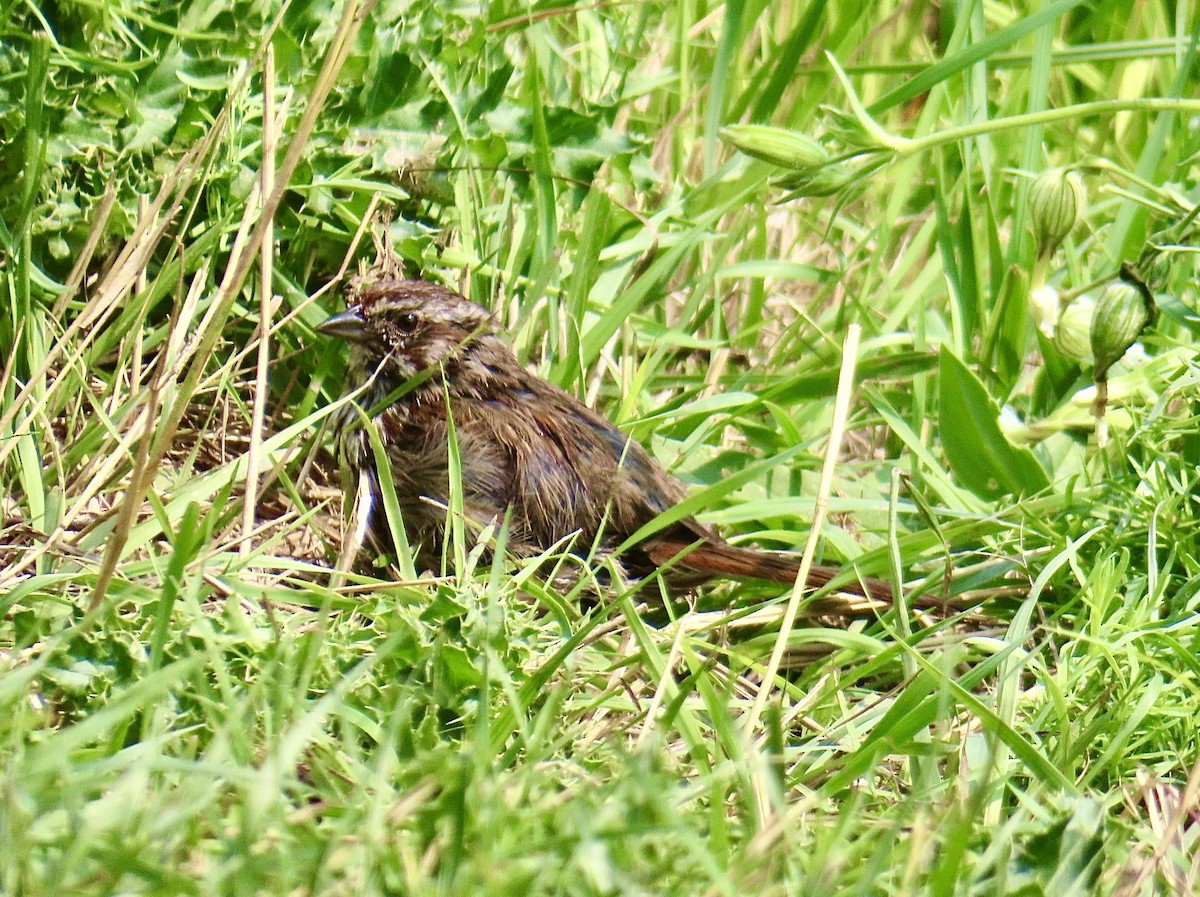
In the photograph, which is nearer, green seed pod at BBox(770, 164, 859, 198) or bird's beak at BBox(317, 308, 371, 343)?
green seed pod at BBox(770, 164, 859, 198)

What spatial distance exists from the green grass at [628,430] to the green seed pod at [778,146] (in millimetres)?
41

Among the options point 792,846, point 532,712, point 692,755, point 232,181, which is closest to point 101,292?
point 232,181

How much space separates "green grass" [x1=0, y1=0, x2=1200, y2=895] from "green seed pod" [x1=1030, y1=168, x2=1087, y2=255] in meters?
0.16

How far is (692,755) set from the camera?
2484 millimetres

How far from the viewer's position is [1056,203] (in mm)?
2977

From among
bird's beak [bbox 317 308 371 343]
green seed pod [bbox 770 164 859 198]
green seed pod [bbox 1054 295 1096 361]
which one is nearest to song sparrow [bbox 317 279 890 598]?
bird's beak [bbox 317 308 371 343]

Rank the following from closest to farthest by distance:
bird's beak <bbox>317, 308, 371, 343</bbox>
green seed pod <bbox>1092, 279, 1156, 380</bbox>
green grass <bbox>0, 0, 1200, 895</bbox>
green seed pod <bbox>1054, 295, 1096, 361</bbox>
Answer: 1. green grass <bbox>0, 0, 1200, 895</bbox>
2. green seed pod <bbox>1092, 279, 1156, 380</bbox>
3. green seed pod <bbox>1054, 295, 1096, 361</bbox>
4. bird's beak <bbox>317, 308, 371, 343</bbox>

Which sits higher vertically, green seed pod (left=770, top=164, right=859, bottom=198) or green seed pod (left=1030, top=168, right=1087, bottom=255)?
green seed pod (left=770, top=164, right=859, bottom=198)

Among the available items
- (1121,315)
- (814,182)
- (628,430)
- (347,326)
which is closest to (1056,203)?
(1121,315)

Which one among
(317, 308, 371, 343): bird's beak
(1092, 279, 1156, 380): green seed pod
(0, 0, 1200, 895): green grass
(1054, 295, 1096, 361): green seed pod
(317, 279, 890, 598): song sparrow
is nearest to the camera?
(0, 0, 1200, 895): green grass

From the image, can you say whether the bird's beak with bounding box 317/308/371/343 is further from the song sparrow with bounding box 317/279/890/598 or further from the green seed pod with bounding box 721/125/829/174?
the green seed pod with bounding box 721/125/829/174

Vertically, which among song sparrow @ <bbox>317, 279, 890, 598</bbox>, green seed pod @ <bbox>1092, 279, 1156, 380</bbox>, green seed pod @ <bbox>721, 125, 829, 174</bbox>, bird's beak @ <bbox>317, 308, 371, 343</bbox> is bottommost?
song sparrow @ <bbox>317, 279, 890, 598</bbox>

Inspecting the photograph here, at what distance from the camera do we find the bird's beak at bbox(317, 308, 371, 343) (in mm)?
3682

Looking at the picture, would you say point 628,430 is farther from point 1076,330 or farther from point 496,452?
point 1076,330
